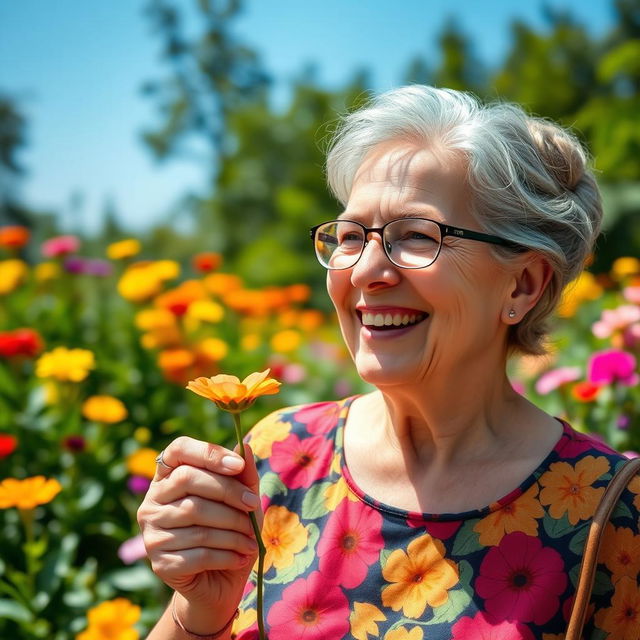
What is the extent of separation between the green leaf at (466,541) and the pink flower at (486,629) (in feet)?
0.35

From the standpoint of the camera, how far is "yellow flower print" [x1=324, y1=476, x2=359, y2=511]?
158cm

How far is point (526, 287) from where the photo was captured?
5.14 feet

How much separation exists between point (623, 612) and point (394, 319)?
0.64 meters

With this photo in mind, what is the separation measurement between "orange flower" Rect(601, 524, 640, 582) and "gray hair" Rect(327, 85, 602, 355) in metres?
0.45

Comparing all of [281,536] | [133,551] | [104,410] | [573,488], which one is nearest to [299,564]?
[281,536]

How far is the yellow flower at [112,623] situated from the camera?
2.03 meters

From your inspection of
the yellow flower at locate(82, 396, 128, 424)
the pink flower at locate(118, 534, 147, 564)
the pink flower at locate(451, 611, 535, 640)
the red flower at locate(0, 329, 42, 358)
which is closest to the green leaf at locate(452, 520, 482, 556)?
the pink flower at locate(451, 611, 535, 640)

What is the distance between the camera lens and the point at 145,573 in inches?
101

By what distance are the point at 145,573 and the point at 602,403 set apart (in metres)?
1.58

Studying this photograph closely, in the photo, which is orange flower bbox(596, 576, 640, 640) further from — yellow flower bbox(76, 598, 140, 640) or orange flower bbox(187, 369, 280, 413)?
yellow flower bbox(76, 598, 140, 640)

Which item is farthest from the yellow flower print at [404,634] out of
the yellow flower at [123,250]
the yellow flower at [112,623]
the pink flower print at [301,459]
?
the yellow flower at [123,250]

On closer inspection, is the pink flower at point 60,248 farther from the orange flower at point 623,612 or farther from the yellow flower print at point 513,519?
the orange flower at point 623,612

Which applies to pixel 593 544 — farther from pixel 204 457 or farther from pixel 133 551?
pixel 133 551

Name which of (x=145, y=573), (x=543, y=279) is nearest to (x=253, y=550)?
(x=543, y=279)
